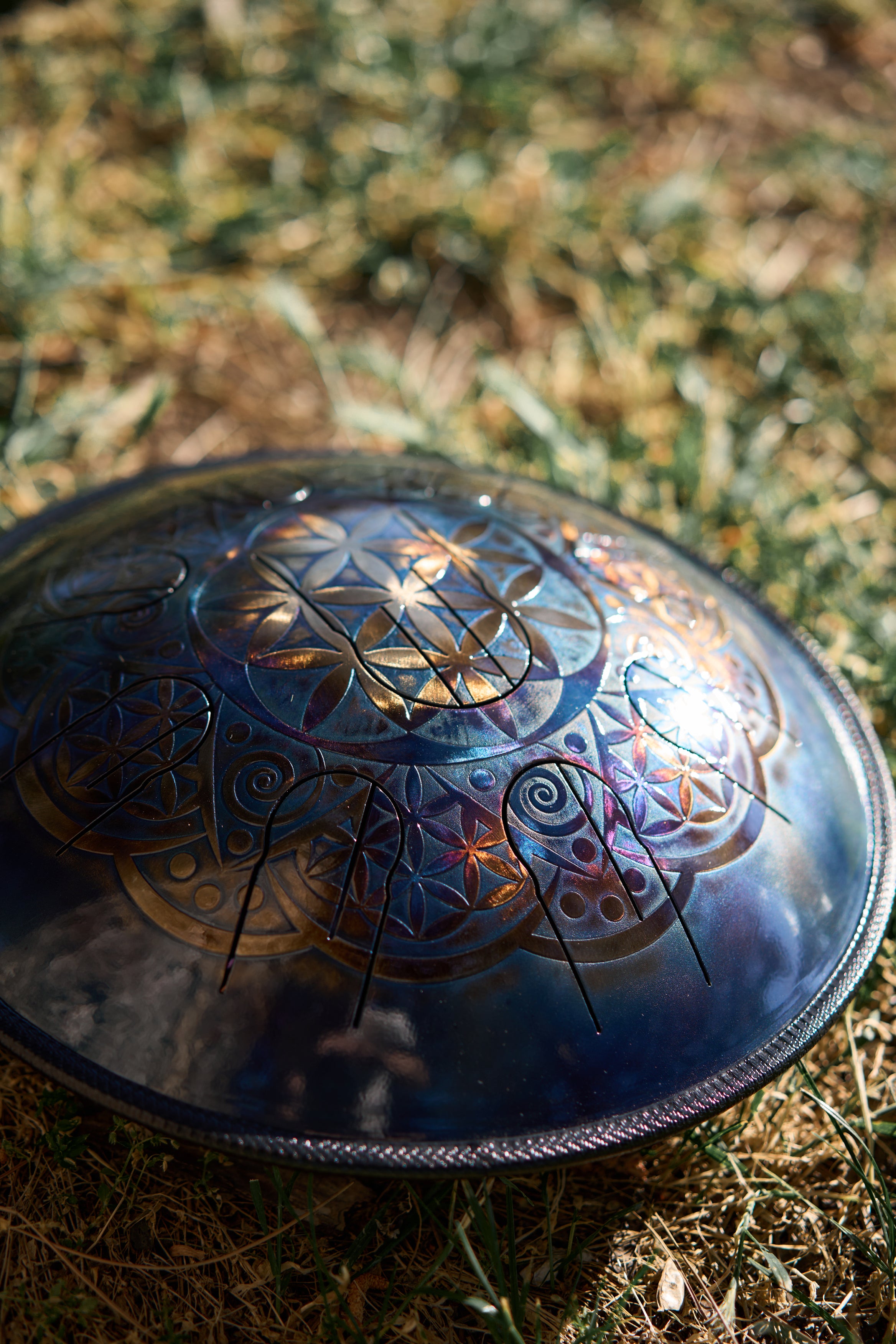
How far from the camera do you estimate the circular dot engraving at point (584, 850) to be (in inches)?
51.5

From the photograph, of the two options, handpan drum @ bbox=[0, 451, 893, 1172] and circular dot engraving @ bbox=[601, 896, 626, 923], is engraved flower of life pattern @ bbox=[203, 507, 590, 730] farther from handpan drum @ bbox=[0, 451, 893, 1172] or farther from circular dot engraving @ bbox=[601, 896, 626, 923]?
circular dot engraving @ bbox=[601, 896, 626, 923]

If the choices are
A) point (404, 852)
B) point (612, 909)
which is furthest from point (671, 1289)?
point (404, 852)

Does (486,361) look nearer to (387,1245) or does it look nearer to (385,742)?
(385,742)

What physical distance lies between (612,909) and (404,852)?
282 millimetres

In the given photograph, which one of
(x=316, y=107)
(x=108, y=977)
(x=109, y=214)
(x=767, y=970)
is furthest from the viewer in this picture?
(x=316, y=107)

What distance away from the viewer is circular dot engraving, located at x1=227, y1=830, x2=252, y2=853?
127 cm

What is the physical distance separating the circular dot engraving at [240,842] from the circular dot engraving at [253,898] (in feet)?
0.16

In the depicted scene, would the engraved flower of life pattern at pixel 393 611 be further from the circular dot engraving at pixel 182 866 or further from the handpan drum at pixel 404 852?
the circular dot engraving at pixel 182 866

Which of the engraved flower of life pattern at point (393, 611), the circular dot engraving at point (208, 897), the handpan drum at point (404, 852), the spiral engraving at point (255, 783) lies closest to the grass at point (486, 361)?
the handpan drum at point (404, 852)

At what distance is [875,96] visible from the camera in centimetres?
513

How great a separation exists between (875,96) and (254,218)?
360 centimetres

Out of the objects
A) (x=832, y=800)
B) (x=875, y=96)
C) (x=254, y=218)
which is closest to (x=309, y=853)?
(x=832, y=800)

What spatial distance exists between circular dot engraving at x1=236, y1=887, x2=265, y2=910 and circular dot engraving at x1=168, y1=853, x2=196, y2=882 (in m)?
0.07

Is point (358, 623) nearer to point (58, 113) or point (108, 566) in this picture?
point (108, 566)
